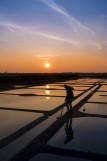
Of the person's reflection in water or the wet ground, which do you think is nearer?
the wet ground

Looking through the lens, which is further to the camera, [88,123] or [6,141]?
[88,123]

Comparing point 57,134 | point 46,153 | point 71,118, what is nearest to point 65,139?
point 57,134

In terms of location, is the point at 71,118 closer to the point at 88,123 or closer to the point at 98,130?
the point at 88,123

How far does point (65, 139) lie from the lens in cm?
812

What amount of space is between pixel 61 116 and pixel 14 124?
263cm

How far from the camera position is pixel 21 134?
8.56 meters

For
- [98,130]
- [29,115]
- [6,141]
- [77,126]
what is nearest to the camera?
[6,141]

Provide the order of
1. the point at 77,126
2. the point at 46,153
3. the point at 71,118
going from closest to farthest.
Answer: the point at 46,153 < the point at 77,126 < the point at 71,118

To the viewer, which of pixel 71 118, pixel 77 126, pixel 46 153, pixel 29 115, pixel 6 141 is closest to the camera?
pixel 46 153

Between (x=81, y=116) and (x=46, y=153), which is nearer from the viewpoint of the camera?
(x=46, y=153)

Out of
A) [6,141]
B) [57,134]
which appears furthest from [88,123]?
[6,141]

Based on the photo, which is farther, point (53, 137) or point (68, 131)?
point (68, 131)

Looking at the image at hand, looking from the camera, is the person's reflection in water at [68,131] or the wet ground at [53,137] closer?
the wet ground at [53,137]

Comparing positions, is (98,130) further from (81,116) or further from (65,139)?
(81,116)
